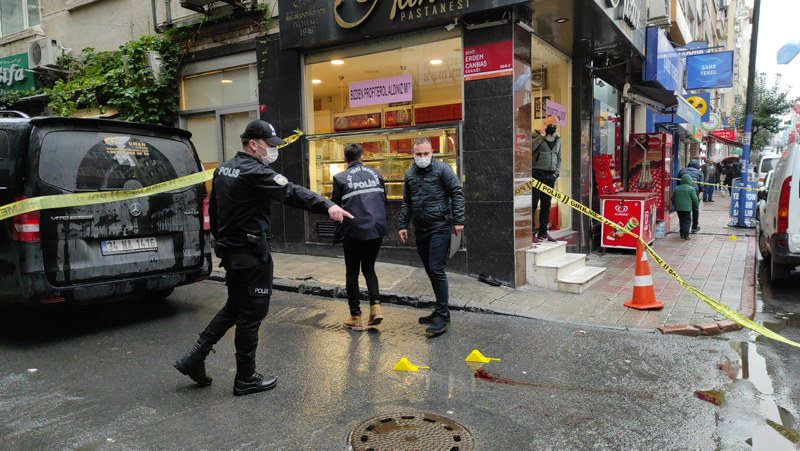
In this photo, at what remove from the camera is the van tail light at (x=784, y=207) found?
265 inches

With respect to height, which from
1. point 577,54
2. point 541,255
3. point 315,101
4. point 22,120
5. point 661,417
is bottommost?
point 661,417

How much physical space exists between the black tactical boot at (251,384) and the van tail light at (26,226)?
2.33 m

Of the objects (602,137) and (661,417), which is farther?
(602,137)

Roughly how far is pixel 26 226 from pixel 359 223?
9.39 feet

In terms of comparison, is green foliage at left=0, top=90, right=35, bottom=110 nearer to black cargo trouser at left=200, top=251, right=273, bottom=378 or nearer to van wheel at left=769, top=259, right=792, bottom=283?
black cargo trouser at left=200, top=251, right=273, bottom=378

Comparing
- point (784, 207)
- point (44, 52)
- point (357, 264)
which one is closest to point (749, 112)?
point (784, 207)

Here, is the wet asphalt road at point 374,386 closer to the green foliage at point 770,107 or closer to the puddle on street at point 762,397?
the puddle on street at point 762,397

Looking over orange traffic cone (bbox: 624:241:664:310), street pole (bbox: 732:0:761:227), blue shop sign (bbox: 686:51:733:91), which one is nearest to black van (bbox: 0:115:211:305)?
orange traffic cone (bbox: 624:241:664:310)

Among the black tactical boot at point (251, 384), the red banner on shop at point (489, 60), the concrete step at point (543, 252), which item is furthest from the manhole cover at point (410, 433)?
the red banner on shop at point (489, 60)

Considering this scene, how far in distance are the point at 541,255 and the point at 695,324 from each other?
2.29m

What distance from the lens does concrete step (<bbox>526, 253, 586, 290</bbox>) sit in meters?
7.02

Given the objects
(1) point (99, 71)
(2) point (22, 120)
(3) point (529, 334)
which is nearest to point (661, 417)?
(3) point (529, 334)

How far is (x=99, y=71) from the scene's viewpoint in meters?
11.2

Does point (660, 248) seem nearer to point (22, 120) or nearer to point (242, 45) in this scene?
point (242, 45)
